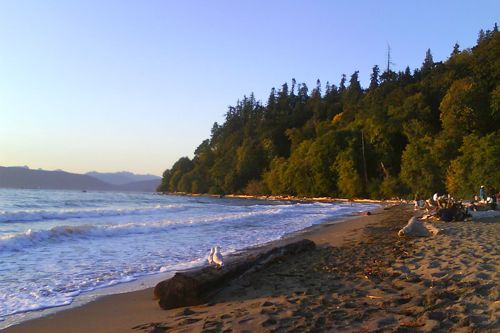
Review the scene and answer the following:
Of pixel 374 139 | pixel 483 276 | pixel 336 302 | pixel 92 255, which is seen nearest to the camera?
pixel 336 302

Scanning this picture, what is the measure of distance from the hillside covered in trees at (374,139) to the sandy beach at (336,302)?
1176 inches

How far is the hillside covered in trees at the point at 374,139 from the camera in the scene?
47.1 meters

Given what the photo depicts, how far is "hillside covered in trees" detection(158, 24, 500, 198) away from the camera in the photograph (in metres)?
47.1

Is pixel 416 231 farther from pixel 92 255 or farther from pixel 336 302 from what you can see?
pixel 92 255

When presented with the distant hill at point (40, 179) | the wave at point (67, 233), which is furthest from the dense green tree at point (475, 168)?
the distant hill at point (40, 179)

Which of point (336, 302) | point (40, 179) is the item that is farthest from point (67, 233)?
point (40, 179)

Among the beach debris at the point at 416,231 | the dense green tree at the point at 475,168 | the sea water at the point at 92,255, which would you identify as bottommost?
the sea water at the point at 92,255

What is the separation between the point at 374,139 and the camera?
6588 cm

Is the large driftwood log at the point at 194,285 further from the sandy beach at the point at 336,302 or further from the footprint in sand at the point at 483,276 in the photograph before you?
the footprint in sand at the point at 483,276

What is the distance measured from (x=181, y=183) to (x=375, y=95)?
6219 centimetres

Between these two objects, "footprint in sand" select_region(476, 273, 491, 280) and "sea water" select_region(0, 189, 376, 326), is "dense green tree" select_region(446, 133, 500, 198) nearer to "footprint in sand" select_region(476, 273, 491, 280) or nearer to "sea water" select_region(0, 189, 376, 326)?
"sea water" select_region(0, 189, 376, 326)

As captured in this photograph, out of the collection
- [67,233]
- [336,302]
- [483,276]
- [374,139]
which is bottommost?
[67,233]

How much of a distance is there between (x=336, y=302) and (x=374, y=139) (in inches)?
2496

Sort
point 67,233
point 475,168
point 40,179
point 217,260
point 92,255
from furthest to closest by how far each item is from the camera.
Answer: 1. point 40,179
2. point 475,168
3. point 67,233
4. point 92,255
5. point 217,260
